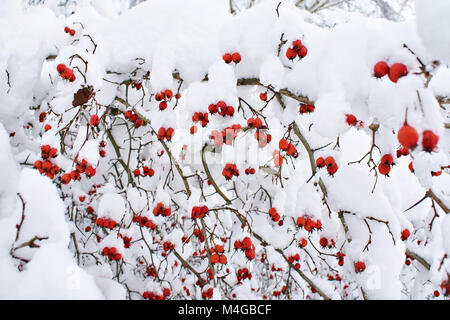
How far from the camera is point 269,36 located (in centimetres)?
159

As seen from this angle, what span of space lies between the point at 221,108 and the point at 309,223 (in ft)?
3.12

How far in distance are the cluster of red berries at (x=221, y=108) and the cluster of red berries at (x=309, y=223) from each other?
0.87 metres

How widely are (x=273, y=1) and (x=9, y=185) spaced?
1.62 metres

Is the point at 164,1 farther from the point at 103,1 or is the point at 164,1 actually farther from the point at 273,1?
the point at 103,1

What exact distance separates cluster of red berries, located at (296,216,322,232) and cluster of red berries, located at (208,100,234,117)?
867 millimetres

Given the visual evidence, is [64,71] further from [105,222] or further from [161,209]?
[161,209]

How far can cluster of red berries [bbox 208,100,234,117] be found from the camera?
4.80 ft

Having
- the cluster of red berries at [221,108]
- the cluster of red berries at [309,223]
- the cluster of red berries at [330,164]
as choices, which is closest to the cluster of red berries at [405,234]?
the cluster of red berries at [309,223]

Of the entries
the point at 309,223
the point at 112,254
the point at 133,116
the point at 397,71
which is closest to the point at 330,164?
the point at 309,223

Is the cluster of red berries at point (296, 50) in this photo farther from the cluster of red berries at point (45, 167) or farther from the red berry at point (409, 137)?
the cluster of red berries at point (45, 167)

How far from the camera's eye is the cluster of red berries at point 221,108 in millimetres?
1464

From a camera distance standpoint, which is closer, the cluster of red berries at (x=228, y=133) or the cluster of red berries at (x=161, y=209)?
the cluster of red berries at (x=228, y=133)

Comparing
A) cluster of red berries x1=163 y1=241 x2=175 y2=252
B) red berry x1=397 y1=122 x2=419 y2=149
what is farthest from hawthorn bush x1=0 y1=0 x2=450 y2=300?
cluster of red berries x1=163 y1=241 x2=175 y2=252
